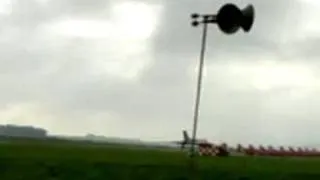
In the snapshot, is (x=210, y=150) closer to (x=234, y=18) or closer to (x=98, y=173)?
(x=98, y=173)

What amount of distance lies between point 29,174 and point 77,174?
1.16 metres

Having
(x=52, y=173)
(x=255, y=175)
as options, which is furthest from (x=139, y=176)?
(x=255, y=175)

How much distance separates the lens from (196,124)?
42.0 ft

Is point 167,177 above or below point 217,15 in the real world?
below

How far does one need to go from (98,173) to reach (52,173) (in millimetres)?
1233

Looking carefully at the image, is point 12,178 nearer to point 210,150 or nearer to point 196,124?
point 196,124

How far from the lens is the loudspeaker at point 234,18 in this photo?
12656 mm

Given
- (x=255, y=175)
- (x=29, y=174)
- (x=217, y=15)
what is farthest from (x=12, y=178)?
(x=217, y=15)

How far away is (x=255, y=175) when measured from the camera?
24953 mm

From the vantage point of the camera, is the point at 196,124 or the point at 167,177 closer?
the point at 196,124

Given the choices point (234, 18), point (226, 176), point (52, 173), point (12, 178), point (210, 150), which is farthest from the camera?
point (210, 150)

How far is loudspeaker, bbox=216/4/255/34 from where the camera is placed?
498 inches

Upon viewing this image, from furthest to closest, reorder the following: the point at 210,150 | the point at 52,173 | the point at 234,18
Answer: the point at 210,150 → the point at 52,173 → the point at 234,18

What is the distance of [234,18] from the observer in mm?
12664
